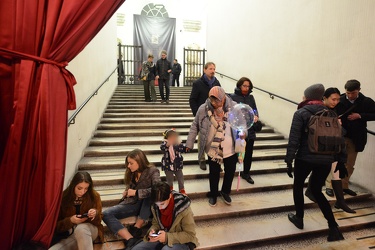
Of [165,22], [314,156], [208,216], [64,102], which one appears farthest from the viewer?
[165,22]

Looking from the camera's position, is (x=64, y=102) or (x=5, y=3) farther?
(x=64, y=102)

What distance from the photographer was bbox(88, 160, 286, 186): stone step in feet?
11.4

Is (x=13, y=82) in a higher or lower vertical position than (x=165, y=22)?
lower

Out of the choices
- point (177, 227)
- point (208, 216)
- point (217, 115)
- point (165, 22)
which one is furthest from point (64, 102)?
point (165, 22)

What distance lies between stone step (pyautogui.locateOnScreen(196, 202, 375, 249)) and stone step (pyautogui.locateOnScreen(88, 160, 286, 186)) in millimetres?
891

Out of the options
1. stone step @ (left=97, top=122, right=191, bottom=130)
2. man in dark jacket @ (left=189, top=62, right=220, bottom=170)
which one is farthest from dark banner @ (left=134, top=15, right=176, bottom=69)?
man in dark jacket @ (left=189, top=62, right=220, bottom=170)

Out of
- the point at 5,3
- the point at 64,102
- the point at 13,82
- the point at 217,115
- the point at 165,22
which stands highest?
the point at 165,22

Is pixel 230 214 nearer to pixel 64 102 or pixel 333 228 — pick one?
pixel 333 228

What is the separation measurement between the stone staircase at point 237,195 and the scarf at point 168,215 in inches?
18.2

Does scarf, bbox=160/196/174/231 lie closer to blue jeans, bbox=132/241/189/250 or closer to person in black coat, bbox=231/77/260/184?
blue jeans, bbox=132/241/189/250

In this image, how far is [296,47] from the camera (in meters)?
A: 5.05

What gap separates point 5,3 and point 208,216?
255 cm

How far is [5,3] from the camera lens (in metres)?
1.39

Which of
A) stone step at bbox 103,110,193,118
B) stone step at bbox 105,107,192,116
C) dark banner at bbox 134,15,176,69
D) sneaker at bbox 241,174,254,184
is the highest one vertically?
dark banner at bbox 134,15,176,69
